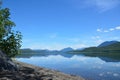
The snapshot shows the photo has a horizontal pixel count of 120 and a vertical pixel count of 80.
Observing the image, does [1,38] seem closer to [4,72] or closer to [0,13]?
[0,13]

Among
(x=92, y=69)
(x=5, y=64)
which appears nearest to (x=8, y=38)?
Answer: (x=5, y=64)

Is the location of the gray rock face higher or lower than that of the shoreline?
higher

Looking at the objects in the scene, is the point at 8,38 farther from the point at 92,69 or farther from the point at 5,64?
the point at 92,69

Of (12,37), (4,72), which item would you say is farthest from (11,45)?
(4,72)

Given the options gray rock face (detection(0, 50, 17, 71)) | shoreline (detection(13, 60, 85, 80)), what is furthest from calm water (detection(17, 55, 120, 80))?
gray rock face (detection(0, 50, 17, 71))

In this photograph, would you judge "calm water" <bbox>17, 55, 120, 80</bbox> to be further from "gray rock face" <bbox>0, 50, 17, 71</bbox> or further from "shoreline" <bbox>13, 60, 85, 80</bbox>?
"gray rock face" <bbox>0, 50, 17, 71</bbox>

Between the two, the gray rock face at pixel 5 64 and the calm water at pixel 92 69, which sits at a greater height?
the gray rock face at pixel 5 64

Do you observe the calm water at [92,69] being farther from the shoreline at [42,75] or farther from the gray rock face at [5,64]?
the gray rock face at [5,64]

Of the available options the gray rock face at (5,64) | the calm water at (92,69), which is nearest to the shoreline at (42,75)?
the gray rock face at (5,64)

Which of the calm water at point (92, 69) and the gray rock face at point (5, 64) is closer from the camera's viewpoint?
the gray rock face at point (5, 64)

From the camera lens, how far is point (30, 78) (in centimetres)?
3294

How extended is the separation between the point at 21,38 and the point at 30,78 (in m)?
14.5

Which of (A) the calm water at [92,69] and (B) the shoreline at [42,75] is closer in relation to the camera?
(B) the shoreline at [42,75]

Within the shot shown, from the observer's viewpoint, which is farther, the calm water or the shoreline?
the calm water
